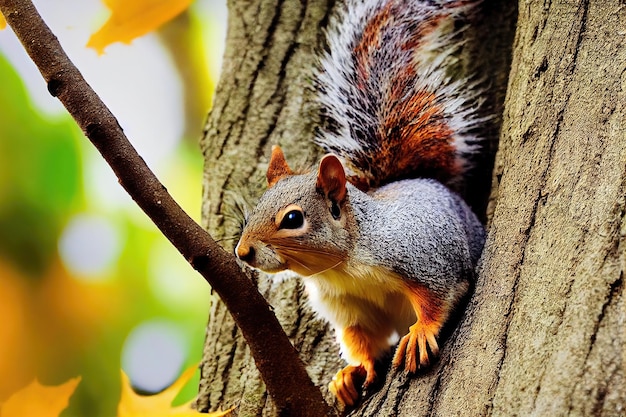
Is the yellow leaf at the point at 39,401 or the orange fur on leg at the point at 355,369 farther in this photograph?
the yellow leaf at the point at 39,401

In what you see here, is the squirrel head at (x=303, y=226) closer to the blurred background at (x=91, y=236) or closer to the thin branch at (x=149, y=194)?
the thin branch at (x=149, y=194)

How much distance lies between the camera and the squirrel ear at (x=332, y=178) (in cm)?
149

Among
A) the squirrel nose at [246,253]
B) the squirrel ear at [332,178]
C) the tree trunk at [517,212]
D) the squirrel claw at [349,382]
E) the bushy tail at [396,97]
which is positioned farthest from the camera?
the bushy tail at [396,97]

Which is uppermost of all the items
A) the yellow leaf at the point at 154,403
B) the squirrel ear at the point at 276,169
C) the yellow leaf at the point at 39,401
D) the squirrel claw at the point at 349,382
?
the squirrel ear at the point at 276,169

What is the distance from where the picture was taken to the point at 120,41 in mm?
2111

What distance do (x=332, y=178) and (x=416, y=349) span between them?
429mm

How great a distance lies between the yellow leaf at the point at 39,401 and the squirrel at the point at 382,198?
824 millimetres

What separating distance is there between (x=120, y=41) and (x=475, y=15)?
113 cm

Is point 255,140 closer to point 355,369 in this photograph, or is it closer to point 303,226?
point 303,226

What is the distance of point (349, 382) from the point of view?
160 cm

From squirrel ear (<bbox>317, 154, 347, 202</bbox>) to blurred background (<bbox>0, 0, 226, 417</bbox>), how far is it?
789 millimetres

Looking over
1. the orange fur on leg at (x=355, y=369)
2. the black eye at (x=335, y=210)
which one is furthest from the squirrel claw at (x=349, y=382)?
the black eye at (x=335, y=210)

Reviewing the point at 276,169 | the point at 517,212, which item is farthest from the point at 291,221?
the point at 517,212

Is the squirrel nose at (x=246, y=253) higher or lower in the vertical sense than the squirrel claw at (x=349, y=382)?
higher
